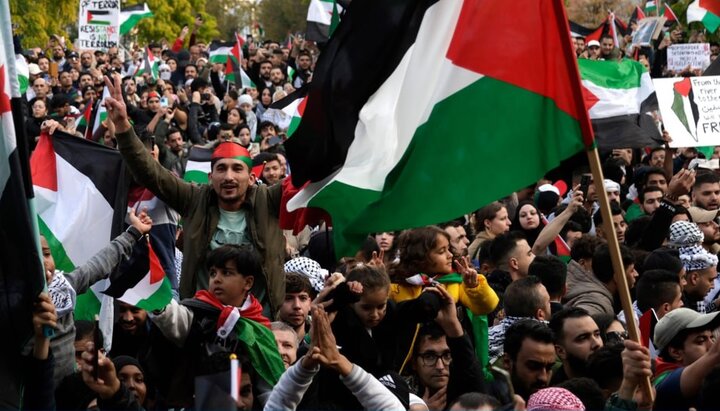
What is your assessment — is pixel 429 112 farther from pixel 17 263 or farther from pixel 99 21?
pixel 99 21

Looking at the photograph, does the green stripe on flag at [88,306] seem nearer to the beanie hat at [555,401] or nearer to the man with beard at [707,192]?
the beanie hat at [555,401]

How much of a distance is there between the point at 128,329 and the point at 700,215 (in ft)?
18.6

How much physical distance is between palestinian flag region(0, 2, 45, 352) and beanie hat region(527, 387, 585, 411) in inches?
75.2

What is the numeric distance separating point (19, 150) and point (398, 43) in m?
1.86

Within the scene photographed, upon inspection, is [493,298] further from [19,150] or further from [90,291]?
[19,150]

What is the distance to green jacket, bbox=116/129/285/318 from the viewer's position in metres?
7.69

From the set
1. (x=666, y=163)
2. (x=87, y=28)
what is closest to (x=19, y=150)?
(x=666, y=163)

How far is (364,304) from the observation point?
22.4 feet

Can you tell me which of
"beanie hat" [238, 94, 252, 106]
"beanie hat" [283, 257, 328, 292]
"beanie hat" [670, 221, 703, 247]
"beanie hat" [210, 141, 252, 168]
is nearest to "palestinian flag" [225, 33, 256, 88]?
"beanie hat" [238, 94, 252, 106]

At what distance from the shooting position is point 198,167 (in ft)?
39.8

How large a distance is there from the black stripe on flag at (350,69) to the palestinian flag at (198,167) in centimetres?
570

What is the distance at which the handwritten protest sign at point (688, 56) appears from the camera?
20828 millimetres

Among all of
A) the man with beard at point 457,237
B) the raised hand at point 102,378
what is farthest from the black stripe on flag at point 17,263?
the man with beard at point 457,237

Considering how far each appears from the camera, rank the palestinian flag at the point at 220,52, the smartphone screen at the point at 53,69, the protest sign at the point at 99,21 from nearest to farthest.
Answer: the protest sign at the point at 99,21 < the smartphone screen at the point at 53,69 < the palestinian flag at the point at 220,52
